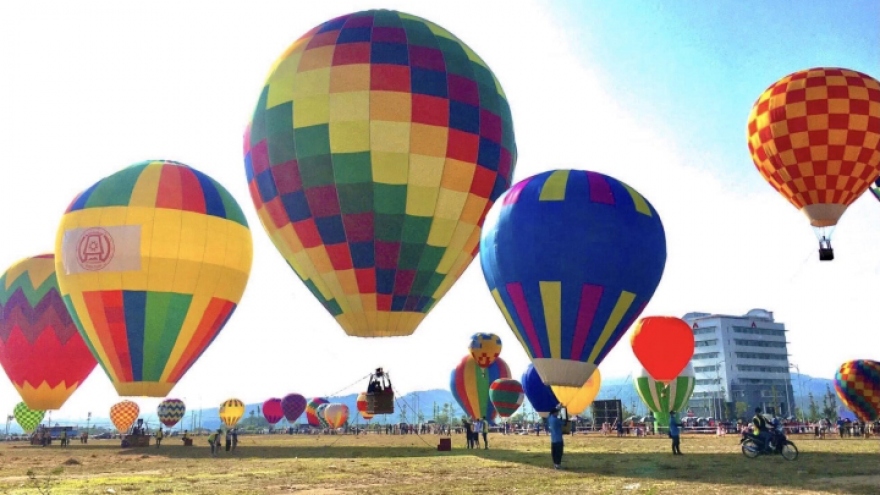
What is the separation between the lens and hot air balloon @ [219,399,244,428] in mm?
66375

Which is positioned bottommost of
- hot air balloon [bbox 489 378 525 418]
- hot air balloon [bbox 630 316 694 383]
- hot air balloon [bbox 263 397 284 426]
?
hot air balloon [bbox 263 397 284 426]

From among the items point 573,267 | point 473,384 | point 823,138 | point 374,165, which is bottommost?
point 473,384

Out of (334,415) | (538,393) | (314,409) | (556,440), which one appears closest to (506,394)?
(538,393)

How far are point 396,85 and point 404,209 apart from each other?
3.92 metres

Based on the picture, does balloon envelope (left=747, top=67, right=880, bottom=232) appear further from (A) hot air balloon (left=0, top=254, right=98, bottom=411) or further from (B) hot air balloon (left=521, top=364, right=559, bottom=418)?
(A) hot air balloon (left=0, top=254, right=98, bottom=411)

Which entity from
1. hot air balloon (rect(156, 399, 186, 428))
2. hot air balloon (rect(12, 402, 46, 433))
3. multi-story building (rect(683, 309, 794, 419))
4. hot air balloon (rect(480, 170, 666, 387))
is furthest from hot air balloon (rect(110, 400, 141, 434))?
multi-story building (rect(683, 309, 794, 419))

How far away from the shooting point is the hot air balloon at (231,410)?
218ft

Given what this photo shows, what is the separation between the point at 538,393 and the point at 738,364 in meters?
134

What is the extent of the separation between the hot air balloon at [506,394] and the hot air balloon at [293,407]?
48417 millimetres

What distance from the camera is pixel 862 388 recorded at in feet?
150

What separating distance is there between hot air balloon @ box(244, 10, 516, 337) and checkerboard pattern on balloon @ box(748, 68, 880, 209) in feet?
41.6

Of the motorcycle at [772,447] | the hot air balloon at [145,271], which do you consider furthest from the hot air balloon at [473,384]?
the motorcycle at [772,447]

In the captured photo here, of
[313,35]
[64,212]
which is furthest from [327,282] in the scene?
[64,212]

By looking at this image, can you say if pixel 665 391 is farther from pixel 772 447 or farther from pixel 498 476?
pixel 498 476
